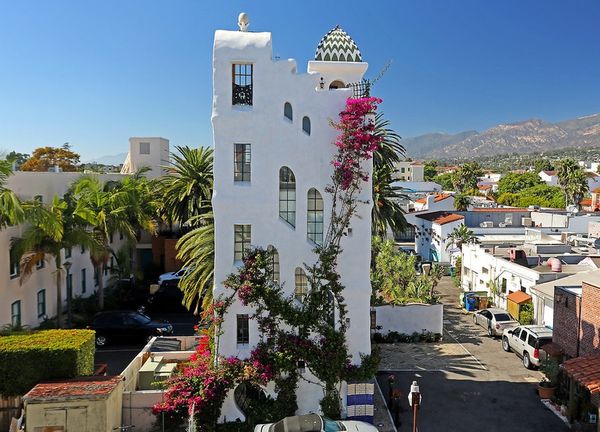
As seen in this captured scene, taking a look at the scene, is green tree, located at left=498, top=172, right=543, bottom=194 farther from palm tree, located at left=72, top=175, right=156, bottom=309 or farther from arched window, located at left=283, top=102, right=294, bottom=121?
arched window, located at left=283, top=102, right=294, bottom=121

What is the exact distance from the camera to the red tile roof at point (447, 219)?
47.4 meters

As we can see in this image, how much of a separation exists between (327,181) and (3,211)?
42.3ft

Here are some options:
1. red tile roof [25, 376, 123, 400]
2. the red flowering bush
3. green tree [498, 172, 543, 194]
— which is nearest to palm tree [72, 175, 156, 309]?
red tile roof [25, 376, 123, 400]

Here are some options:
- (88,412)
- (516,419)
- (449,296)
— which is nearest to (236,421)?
(88,412)

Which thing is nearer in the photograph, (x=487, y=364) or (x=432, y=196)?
(x=487, y=364)

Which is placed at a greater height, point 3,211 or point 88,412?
point 3,211

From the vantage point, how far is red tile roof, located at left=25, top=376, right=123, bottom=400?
1496cm

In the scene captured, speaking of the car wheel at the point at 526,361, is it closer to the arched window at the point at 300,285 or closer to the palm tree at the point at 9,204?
the arched window at the point at 300,285

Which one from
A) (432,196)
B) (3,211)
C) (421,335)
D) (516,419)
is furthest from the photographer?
(432,196)

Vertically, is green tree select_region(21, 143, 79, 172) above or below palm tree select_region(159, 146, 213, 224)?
above

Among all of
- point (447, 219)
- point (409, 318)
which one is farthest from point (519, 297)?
point (447, 219)

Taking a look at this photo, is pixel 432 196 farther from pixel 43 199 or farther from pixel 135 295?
Answer: pixel 43 199

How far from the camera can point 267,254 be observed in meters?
16.7

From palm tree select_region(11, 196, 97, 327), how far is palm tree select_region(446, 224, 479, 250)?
101 feet
